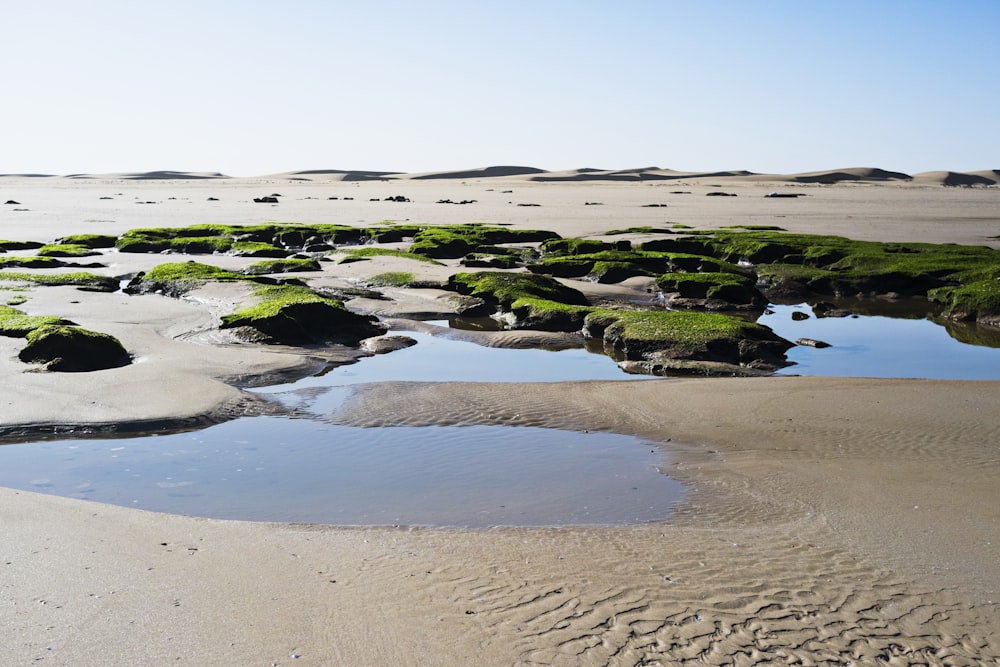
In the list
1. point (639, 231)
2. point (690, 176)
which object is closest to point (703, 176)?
point (690, 176)

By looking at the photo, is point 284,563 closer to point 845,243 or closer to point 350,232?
point 845,243

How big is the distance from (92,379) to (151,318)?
5.88 m

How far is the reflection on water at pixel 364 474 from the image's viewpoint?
8.09m

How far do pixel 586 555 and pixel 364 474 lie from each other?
3.09 metres

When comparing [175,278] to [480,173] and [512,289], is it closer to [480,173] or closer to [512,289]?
[512,289]

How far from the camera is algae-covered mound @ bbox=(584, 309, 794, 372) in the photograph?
1487 centimetres

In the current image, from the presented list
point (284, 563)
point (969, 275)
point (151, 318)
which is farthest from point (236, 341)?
point (969, 275)

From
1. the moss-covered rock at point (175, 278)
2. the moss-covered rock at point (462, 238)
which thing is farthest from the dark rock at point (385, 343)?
the moss-covered rock at point (462, 238)

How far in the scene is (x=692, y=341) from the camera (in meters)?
15.2

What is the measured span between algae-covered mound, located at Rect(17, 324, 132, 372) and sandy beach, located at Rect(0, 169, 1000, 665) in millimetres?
489

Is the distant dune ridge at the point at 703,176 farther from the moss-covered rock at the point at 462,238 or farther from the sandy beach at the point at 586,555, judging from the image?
the sandy beach at the point at 586,555

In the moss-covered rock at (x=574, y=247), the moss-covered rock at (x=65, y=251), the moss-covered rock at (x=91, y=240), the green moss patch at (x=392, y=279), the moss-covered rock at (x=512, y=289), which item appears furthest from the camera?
the moss-covered rock at (x=91, y=240)

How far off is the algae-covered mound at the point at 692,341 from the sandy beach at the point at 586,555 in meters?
1.89

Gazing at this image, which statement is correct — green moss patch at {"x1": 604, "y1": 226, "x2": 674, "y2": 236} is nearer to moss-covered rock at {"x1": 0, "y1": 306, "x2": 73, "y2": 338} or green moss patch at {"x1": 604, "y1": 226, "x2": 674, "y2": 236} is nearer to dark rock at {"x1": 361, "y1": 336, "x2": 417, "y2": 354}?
dark rock at {"x1": 361, "y1": 336, "x2": 417, "y2": 354}
